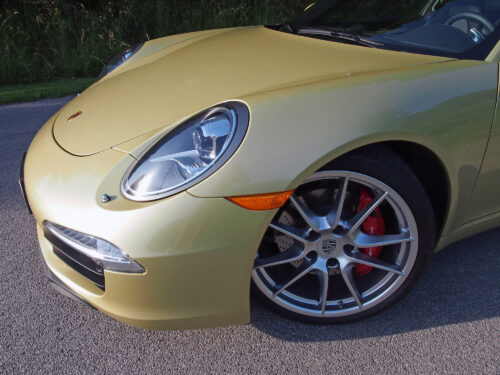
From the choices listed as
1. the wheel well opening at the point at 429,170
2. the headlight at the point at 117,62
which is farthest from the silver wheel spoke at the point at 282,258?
the headlight at the point at 117,62

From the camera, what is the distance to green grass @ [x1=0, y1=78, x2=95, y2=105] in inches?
201

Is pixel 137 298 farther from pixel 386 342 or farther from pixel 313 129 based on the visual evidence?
pixel 386 342

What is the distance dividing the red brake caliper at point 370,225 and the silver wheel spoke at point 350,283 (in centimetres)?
16

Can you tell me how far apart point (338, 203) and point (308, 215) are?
0.41 feet

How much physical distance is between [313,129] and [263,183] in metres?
0.26

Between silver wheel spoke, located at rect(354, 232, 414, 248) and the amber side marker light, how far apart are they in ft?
1.48

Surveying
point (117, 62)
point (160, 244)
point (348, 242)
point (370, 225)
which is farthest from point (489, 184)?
point (117, 62)

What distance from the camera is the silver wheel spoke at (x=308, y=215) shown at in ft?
6.13

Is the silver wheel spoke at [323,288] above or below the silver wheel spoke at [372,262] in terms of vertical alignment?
below

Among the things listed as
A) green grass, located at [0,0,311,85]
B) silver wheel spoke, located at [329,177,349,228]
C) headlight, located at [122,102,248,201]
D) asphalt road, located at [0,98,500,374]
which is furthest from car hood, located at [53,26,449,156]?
green grass, located at [0,0,311,85]

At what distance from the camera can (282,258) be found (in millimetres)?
1966

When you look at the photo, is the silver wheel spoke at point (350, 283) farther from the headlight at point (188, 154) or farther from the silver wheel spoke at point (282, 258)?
the headlight at point (188, 154)

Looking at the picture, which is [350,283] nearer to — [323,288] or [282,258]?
[323,288]

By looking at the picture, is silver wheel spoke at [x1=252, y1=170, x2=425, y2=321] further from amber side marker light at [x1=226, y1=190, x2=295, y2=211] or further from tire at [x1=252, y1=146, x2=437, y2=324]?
amber side marker light at [x1=226, y1=190, x2=295, y2=211]
